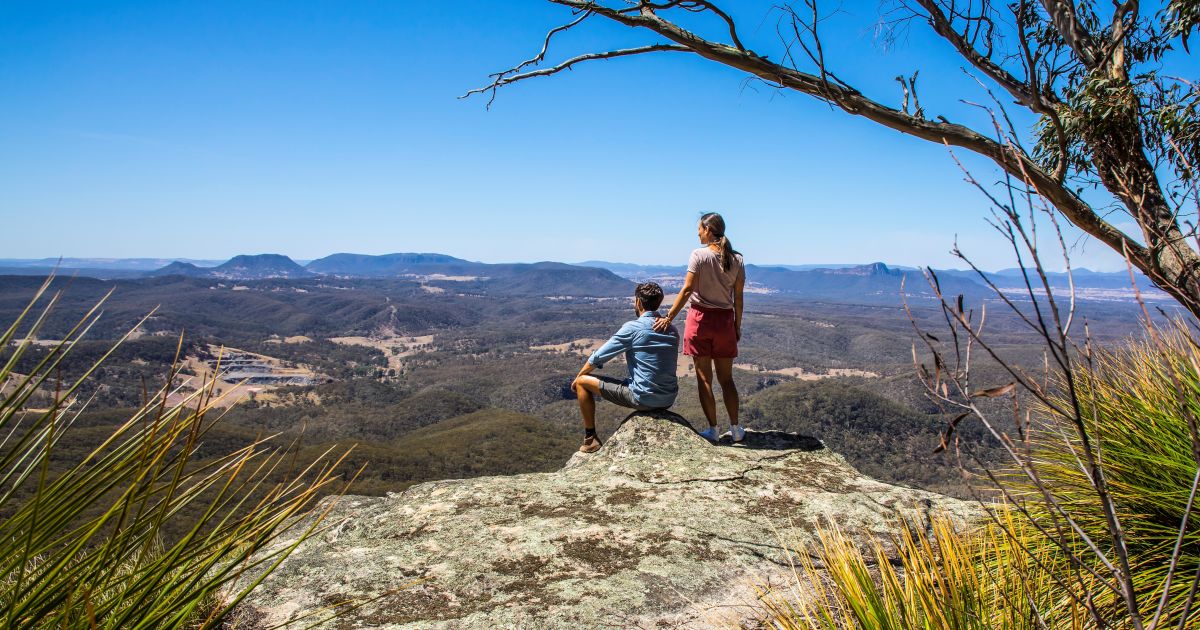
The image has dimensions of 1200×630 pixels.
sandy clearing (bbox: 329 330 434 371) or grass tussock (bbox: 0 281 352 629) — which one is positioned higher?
grass tussock (bbox: 0 281 352 629)

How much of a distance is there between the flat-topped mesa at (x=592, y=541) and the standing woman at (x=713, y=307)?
27.8 inches

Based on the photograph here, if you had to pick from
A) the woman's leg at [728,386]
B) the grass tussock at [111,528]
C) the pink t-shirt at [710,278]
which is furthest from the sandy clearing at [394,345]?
the grass tussock at [111,528]

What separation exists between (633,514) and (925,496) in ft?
6.27

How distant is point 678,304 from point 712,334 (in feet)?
1.69

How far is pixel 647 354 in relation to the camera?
18.4 feet

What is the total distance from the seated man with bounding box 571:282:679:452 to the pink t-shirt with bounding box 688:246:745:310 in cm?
33

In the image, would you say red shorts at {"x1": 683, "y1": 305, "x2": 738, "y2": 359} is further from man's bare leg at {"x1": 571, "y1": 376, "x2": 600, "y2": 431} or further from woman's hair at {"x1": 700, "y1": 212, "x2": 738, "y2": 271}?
man's bare leg at {"x1": 571, "y1": 376, "x2": 600, "y2": 431}

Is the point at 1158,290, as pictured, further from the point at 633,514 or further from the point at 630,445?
the point at 630,445

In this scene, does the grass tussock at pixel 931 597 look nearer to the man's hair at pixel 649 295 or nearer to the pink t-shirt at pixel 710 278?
the pink t-shirt at pixel 710 278

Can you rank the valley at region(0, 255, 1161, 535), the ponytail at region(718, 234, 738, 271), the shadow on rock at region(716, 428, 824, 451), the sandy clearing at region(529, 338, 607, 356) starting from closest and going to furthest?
the shadow on rock at region(716, 428, 824, 451) < the ponytail at region(718, 234, 738, 271) < the valley at region(0, 255, 1161, 535) < the sandy clearing at region(529, 338, 607, 356)

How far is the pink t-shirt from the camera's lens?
17.6 ft

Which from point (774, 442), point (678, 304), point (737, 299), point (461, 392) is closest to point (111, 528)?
point (678, 304)

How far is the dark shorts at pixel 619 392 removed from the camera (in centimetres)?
→ 571

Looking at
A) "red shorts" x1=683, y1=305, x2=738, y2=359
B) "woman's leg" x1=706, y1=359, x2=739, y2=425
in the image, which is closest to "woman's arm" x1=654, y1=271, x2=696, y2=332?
"red shorts" x1=683, y1=305, x2=738, y2=359
